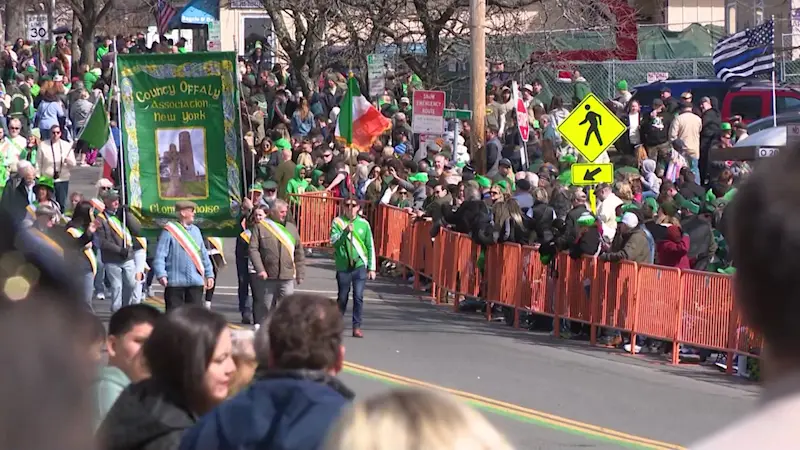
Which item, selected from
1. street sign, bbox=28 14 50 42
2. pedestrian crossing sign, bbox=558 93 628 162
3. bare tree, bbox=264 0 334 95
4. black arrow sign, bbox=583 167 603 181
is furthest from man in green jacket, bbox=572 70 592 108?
street sign, bbox=28 14 50 42

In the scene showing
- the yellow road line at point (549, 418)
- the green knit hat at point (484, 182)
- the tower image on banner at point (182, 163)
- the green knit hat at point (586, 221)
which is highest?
the tower image on banner at point (182, 163)

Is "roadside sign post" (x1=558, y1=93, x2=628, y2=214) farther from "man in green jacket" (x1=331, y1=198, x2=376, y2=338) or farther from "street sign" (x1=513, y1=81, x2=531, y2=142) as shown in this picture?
"street sign" (x1=513, y1=81, x2=531, y2=142)

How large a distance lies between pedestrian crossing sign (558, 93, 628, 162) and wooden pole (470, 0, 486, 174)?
13.8ft

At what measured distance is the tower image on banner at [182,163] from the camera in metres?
13.2

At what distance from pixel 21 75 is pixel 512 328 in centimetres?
2388

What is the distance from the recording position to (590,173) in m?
18.6

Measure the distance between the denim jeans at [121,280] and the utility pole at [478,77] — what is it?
7.51m

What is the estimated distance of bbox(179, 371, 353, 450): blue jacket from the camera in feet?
12.2

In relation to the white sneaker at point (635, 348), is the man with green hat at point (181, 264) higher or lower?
higher

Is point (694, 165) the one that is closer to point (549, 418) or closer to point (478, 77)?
point (478, 77)

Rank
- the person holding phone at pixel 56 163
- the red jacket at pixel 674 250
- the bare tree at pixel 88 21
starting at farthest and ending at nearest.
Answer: the bare tree at pixel 88 21 < the person holding phone at pixel 56 163 < the red jacket at pixel 674 250

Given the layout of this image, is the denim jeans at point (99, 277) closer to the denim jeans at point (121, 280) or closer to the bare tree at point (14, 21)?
the denim jeans at point (121, 280)

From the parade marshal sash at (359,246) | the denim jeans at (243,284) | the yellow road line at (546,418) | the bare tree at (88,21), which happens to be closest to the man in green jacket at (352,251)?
the parade marshal sash at (359,246)

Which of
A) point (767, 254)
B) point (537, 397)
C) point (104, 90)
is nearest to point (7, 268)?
point (767, 254)
